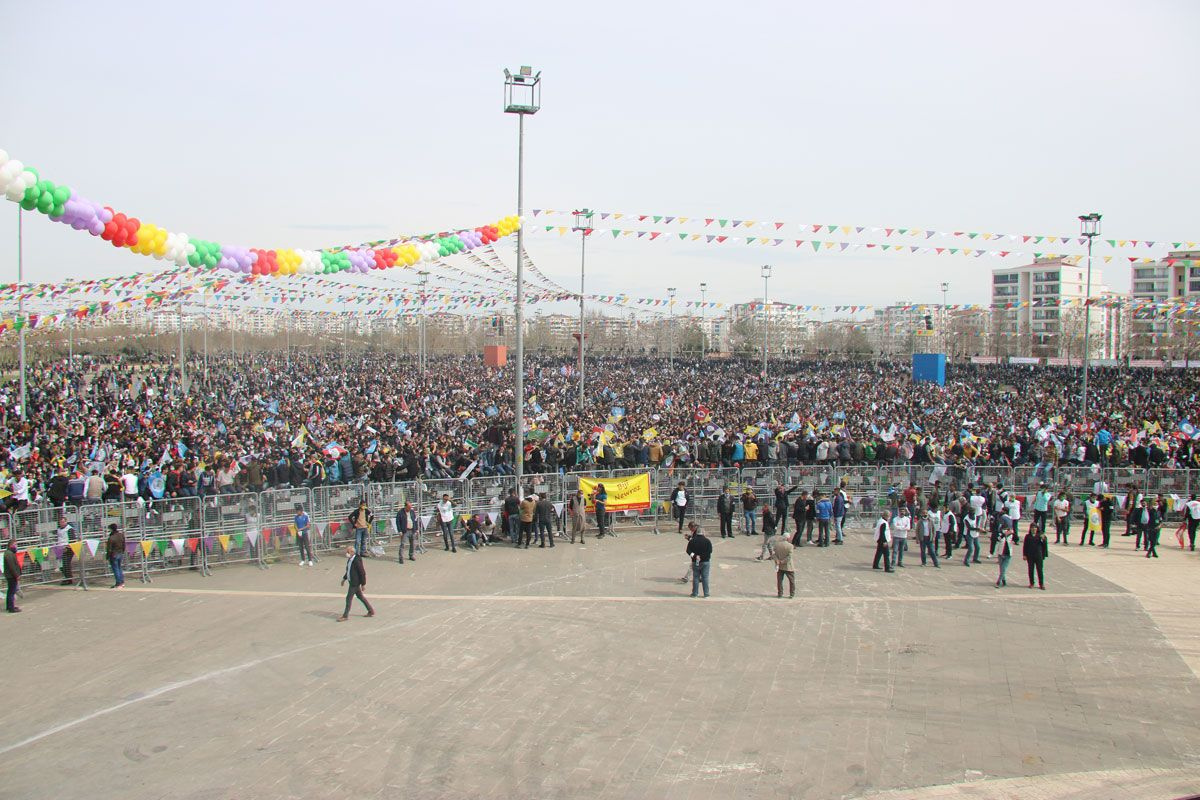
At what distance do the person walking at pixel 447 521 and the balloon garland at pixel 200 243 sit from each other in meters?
4.78

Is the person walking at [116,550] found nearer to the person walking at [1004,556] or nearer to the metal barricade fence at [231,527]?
the metal barricade fence at [231,527]

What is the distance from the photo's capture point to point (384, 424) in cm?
2748

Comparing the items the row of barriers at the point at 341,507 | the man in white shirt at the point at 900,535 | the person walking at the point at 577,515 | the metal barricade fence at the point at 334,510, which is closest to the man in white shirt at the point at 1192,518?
the row of barriers at the point at 341,507

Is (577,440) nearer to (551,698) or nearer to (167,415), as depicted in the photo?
(551,698)

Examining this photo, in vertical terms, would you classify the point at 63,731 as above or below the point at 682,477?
below

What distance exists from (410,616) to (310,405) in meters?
23.3

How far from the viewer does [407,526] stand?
16969mm

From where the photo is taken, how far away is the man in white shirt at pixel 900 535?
17016mm

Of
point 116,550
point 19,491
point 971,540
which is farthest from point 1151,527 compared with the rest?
point 19,491

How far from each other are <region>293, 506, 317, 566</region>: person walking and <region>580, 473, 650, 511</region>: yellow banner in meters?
5.86

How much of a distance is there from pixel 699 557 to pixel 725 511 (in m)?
5.07

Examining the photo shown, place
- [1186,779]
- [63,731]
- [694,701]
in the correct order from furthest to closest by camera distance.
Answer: [694,701]
[63,731]
[1186,779]

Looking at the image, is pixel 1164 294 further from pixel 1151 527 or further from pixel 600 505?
pixel 600 505

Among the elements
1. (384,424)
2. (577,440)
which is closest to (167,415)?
(384,424)
